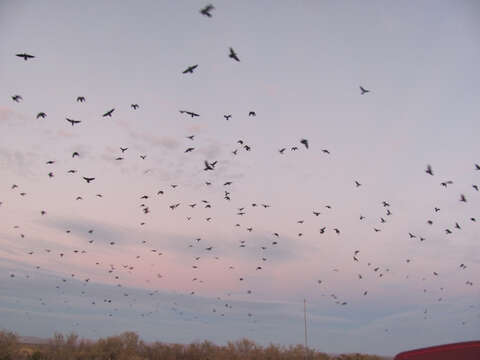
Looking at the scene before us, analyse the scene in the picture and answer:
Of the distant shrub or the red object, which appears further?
the distant shrub

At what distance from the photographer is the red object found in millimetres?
5652

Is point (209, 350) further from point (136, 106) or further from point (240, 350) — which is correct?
point (136, 106)

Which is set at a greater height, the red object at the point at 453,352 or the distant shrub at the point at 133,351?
the red object at the point at 453,352

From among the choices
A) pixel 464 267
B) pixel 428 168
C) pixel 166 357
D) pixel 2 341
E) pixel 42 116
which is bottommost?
pixel 166 357

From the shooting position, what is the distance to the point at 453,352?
5.73 meters

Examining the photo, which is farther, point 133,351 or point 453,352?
point 133,351

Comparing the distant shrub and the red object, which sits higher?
the red object

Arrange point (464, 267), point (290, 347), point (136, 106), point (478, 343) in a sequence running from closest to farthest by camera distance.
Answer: point (478, 343) → point (136, 106) → point (464, 267) → point (290, 347)

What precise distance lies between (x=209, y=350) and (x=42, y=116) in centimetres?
2697

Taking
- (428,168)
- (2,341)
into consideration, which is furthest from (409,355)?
(2,341)

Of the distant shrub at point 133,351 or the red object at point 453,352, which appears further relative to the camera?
the distant shrub at point 133,351

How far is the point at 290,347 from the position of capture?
37438 mm

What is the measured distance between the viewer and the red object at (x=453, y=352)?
5652mm

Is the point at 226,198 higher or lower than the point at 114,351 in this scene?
higher
